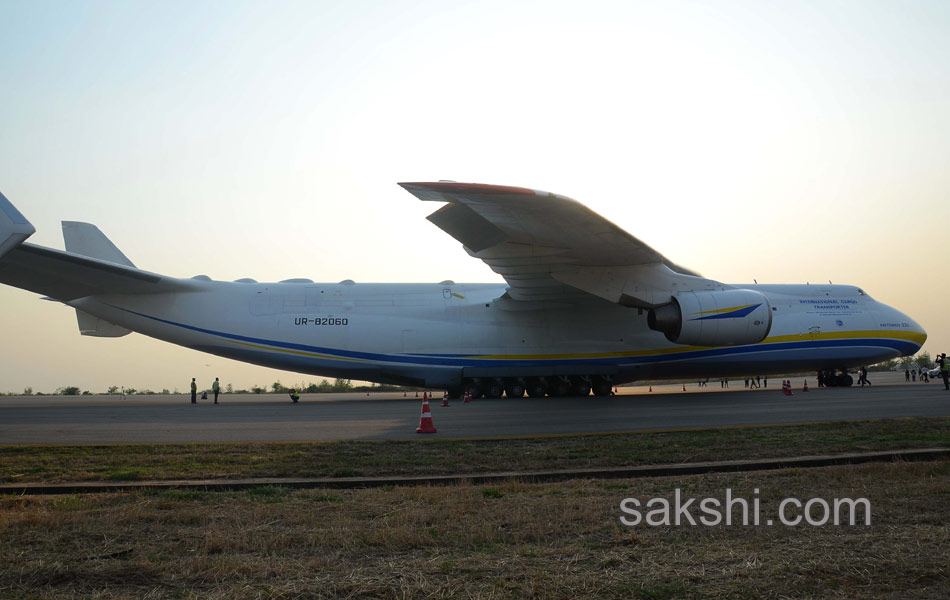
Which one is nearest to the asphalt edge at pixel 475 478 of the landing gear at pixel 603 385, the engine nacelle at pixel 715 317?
the engine nacelle at pixel 715 317

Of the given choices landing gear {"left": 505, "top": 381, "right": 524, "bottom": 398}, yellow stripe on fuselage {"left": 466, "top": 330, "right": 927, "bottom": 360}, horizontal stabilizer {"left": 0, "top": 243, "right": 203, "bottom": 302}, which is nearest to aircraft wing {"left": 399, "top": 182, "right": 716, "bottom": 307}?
yellow stripe on fuselage {"left": 466, "top": 330, "right": 927, "bottom": 360}

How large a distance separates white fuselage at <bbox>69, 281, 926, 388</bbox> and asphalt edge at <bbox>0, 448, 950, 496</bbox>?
12894 millimetres

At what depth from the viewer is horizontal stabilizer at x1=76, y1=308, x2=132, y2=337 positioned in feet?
68.2

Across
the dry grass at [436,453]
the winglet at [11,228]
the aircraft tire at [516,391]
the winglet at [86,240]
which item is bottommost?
the dry grass at [436,453]

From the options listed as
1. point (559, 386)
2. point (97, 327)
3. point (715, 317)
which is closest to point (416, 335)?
point (559, 386)

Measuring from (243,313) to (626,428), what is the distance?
12.7m

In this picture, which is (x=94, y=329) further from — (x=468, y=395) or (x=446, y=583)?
(x=446, y=583)

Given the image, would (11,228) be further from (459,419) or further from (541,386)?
(541,386)

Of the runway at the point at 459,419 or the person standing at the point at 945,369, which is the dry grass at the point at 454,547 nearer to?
the runway at the point at 459,419

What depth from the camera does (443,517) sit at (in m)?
4.87

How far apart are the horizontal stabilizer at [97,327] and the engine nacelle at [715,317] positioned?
1430 centimetres

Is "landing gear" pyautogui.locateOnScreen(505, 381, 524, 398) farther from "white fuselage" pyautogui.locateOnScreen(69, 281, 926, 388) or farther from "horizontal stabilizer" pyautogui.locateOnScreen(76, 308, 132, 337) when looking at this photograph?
"horizontal stabilizer" pyautogui.locateOnScreen(76, 308, 132, 337)

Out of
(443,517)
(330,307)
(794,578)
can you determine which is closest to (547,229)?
(330,307)

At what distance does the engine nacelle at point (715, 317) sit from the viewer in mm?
17312
